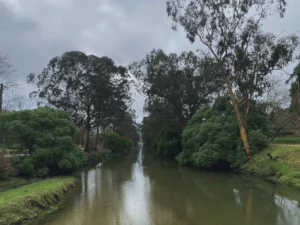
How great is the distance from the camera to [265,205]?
47.3 feet

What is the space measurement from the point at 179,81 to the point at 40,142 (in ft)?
85.5

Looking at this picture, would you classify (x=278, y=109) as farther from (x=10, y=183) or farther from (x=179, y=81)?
(x=10, y=183)

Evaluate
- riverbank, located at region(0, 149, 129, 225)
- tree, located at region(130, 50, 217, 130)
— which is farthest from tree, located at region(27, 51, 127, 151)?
riverbank, located at region(0, 149, 129, 225)

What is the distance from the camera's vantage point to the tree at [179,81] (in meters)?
44.6

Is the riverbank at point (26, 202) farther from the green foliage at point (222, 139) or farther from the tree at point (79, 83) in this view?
the tree at point (79, 83)

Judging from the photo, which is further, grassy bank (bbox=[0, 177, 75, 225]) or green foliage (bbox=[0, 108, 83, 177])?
green foliage (bbox=[0, 108, 83, 177])

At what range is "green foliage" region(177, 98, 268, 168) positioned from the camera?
1105 inches

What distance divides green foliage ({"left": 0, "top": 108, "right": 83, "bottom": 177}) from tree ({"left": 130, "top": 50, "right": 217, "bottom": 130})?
21.8m

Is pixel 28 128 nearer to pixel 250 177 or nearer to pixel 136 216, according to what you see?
pixel 136 216

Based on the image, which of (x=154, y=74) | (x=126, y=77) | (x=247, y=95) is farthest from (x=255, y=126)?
(x=126, y=77)

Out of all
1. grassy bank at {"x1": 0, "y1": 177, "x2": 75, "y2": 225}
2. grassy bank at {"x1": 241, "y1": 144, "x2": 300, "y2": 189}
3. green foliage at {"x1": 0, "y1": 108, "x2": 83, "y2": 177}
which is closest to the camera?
grassy bank at {"x1": 0, "y1": 177, "x2": 75, "y2": 225}

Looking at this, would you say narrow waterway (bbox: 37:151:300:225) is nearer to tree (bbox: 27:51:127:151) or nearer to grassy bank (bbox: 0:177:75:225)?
grassy bank (bbox: 0:177:75:225)

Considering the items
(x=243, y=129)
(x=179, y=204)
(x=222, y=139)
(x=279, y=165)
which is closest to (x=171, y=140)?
(x=222, y=139)

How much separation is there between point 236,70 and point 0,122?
20261 mm
